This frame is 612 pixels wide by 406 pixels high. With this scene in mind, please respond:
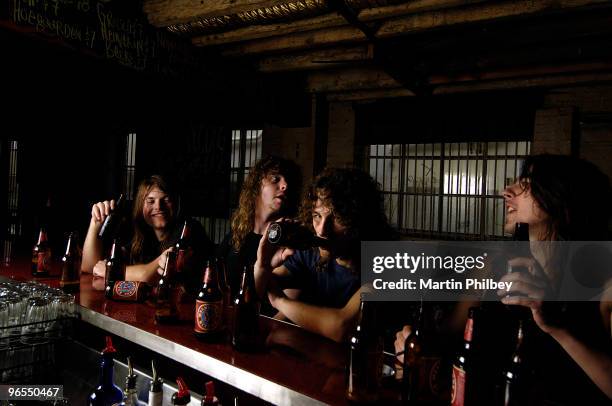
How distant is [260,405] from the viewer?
1.63 metres

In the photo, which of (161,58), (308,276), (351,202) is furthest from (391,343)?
(161,58)

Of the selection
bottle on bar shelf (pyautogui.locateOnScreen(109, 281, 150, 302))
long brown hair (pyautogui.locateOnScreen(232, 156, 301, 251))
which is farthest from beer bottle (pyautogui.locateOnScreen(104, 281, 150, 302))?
long brown hair (pyautogui.locateOnScreen(232, 156, 301, 251))

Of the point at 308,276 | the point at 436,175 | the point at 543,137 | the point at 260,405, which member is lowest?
the point at 260,405

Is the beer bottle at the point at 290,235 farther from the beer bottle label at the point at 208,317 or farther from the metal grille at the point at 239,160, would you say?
the metal grille at the point at 239,160

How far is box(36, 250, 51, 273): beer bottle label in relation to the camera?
256 cm

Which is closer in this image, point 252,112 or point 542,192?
point 542,192

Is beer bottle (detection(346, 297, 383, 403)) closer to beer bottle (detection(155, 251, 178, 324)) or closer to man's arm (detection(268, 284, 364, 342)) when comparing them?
man's arm (detection(268, 284, 364, 342))

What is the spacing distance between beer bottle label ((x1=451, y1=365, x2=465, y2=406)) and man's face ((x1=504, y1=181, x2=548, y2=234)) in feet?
3.53

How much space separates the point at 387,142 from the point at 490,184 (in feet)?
4.43

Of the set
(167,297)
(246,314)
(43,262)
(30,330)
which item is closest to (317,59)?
(43,262)

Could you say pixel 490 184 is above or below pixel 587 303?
above

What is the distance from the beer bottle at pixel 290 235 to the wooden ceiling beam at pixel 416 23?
1.97 m

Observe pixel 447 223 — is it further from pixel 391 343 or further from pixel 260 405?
pixel 260 405

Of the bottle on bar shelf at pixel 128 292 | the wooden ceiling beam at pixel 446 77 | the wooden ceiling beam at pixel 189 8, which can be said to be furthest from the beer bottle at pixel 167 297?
the wooden ceiling beam at pixel 446 77
